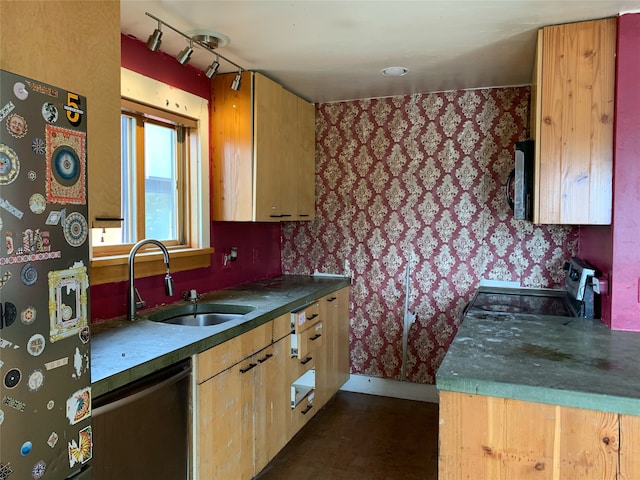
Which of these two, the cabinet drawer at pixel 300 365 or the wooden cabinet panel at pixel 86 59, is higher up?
the wooden cabinet panel at pixel 86 59

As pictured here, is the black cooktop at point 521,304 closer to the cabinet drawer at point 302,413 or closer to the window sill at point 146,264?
the cabinet drawer at point 302,413

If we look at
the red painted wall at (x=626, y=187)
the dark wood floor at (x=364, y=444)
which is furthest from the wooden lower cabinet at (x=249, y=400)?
the red painted wall at (x=626, y=187)

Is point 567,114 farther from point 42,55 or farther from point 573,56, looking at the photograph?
point 42,55

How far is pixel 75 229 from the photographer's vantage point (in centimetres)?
117

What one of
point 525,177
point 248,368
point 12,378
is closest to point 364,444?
point 248,368

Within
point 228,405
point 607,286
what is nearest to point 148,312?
point 228,405

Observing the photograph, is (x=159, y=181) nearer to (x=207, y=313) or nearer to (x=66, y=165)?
(x=207, y=313)

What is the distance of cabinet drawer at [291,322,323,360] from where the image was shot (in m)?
2.84

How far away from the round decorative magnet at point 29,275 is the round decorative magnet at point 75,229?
115 millimetres

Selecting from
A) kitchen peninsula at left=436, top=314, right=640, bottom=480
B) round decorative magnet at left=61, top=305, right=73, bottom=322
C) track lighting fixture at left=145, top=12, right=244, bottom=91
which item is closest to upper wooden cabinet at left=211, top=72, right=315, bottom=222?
track lighting fixture at left=145, top=12, right=244, bottom=91

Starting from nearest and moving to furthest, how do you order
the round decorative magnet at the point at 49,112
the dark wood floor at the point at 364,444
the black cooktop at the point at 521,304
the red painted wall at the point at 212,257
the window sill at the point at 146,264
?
the round decorative magnet at the point at 49,112, the window sill at the point at 146,264, the red painted wall at the point at 212,257, the black cooktop at the point at 521,304, the dark wood floor at the point at 364,444

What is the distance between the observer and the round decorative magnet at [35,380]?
106 cm

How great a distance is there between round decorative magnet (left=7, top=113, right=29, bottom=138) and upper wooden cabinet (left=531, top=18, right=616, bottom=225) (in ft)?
6.75

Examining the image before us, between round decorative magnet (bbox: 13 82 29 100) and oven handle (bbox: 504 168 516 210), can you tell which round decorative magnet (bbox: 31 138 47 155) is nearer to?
round decorative magnet (bbox: 13 82 29 100)
